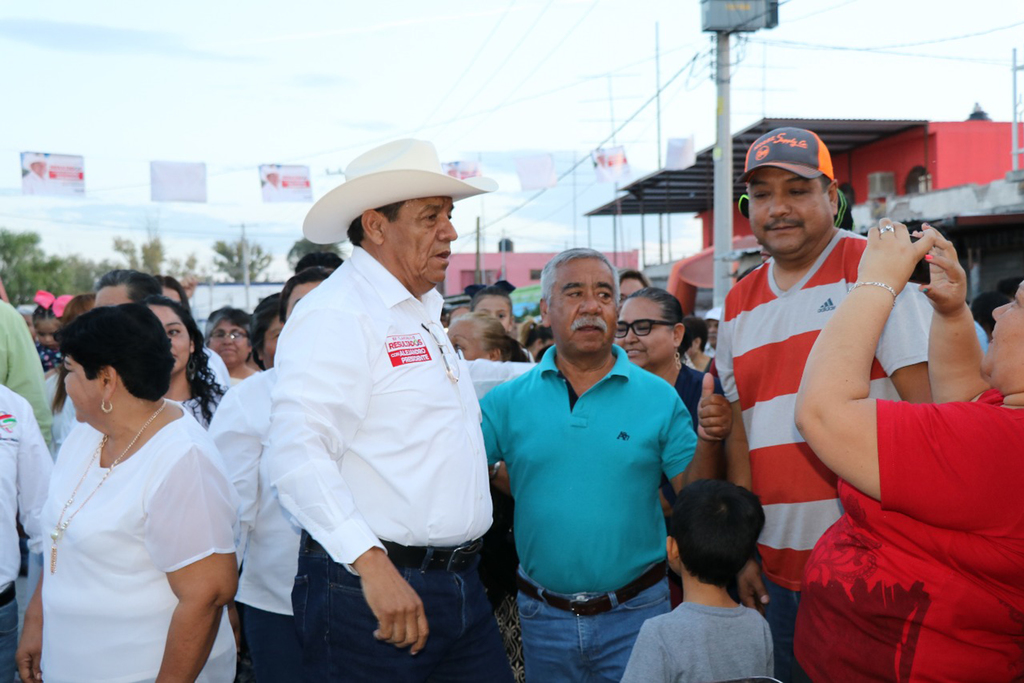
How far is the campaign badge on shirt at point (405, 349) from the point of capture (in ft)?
8.32

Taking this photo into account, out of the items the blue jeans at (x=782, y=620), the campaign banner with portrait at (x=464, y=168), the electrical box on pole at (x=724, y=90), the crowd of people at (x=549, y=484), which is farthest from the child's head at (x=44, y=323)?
the campaign banner with portrait at (x=464, y=168)

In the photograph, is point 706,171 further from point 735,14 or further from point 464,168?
point 735,14

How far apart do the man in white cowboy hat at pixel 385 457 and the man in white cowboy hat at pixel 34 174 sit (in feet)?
53.9

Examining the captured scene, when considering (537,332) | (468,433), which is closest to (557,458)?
(468,433)

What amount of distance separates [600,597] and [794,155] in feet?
5.76

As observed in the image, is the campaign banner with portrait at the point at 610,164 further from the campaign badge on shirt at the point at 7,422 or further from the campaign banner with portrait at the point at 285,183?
the campaign badge on shirt at the point at 7,422

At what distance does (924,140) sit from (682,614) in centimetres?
1965

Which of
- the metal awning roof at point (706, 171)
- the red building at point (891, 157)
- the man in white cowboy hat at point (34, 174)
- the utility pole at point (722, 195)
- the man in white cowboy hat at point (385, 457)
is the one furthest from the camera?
the metal awning roof at point (706, 171)

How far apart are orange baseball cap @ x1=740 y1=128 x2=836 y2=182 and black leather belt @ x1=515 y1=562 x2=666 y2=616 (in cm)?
157

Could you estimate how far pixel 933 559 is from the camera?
199 cm

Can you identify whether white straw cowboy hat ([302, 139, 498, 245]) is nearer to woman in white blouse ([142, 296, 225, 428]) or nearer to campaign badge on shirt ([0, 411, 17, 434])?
campaign badge on shirt ([0, 411, 17, 434])

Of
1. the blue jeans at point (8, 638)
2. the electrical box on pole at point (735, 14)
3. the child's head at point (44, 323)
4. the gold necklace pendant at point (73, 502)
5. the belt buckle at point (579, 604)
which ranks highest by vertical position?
the electrical box on pole at point (735, 14)

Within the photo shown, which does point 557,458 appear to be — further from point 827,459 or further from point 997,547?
point 997,547

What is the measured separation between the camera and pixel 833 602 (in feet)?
7.19
